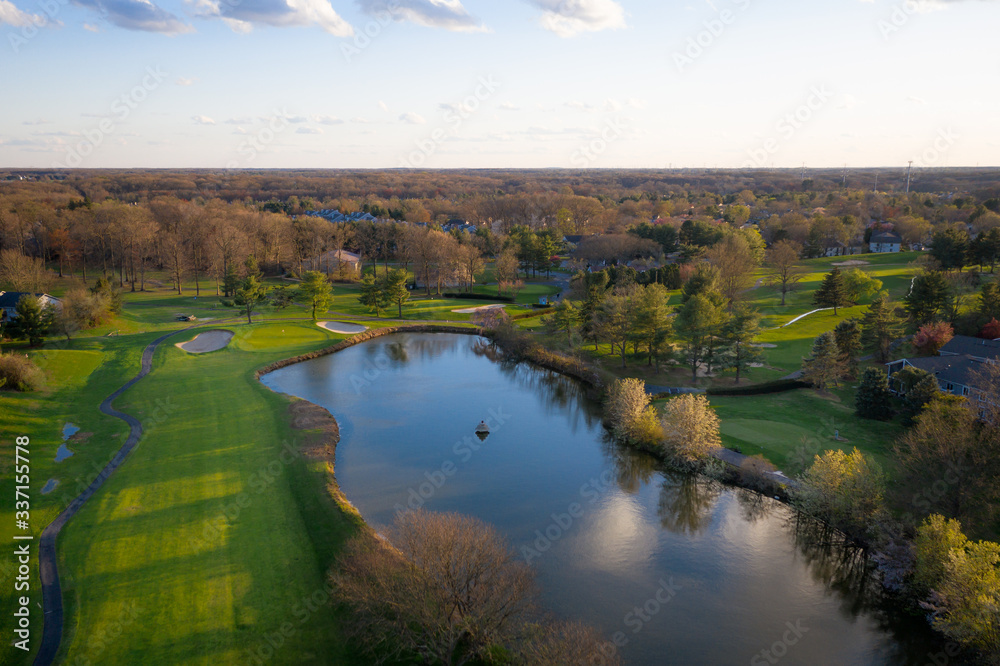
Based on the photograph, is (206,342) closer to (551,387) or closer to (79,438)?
(79,438)

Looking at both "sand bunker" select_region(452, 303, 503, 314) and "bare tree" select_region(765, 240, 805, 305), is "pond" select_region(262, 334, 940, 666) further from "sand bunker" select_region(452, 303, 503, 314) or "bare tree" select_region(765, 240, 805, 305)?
"bare tree" select_region(765, 240, 805, 305)

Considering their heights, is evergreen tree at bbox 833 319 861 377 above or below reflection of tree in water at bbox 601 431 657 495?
above

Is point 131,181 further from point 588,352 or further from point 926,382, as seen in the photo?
point 926,382

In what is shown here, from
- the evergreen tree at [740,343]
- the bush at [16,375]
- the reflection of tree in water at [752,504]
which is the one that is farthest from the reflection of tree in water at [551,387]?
the bush at [16,375]

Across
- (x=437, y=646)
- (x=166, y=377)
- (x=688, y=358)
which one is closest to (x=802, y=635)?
(x=437, y=646)

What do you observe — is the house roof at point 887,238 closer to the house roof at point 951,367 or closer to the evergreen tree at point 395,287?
the house roof at point 951,367

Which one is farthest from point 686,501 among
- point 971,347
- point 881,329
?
point 881,329

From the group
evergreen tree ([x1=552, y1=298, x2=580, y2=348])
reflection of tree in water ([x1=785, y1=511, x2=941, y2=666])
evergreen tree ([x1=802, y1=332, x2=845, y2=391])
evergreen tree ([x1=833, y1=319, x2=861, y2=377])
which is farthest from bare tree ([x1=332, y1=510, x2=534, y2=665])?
evergreen tree ([x1=552, y1=298, x2=580, y2=348])
